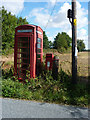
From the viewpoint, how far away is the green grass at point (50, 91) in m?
4.02

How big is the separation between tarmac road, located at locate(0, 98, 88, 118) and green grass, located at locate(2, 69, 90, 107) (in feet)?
0.96

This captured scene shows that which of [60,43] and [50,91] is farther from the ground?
[60,43]

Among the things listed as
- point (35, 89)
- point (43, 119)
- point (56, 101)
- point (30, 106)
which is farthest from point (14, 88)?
point (43, 119)

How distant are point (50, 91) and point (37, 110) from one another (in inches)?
40.6

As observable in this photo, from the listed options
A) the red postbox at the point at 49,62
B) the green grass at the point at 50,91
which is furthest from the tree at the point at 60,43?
the green grass at the point at 50,91

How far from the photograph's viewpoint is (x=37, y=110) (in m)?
3.48

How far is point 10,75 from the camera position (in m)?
5.71

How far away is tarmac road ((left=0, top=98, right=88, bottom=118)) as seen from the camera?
3.20 metres

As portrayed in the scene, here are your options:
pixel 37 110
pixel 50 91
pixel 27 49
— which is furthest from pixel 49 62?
pixel 37 110

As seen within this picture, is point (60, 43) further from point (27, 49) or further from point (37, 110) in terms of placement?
point (37, 110)

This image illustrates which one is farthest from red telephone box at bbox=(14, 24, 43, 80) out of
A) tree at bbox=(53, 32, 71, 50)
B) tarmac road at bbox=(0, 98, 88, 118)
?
tree at bbox=(53, 32, 71, 50)

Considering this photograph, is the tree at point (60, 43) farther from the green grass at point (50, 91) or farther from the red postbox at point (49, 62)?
the green grass at point (50, 91)

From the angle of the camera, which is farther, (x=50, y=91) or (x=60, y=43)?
(x=60, y=43)

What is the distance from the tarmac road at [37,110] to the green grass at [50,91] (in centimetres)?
29
